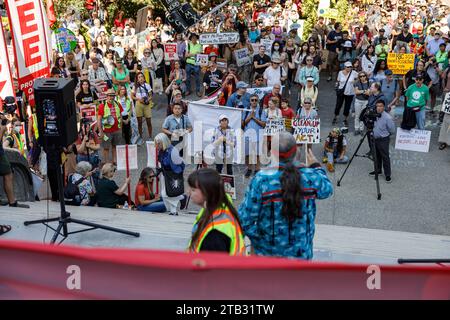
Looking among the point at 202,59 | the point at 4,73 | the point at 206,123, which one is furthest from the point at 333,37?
the point at 4,73

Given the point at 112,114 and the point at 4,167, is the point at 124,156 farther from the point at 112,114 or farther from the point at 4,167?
the point at 112,114

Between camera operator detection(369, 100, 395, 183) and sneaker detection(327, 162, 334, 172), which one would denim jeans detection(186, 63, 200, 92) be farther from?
camera operator detection(369, 100, 395, 183)

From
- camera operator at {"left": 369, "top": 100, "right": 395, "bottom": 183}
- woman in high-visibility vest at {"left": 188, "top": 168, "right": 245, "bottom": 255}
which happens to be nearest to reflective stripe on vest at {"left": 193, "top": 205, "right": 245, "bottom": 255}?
woman in high-visibility vest at {"left": 188, "top": 168, "right": 245, "bottom": 255}

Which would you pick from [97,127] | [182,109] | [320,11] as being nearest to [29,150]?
[97,127]

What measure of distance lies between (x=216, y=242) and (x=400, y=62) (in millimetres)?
11546

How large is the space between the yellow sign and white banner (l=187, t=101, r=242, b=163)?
5.00 metres

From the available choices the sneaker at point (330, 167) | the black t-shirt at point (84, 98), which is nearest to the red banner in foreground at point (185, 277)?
the sneaker at point (330, 167)

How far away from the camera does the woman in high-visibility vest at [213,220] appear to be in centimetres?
347

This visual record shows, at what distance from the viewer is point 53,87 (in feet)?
18.9

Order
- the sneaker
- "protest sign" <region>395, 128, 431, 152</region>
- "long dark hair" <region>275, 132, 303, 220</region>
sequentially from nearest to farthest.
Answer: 1. "long dark hair" <region>275, 132, 303, 220</region>
2. "protest sign" <region>395, 128, 431, 152</region>
3. the sneaker

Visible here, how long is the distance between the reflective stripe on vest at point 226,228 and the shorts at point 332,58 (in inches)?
546

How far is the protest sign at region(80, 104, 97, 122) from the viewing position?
10.7m

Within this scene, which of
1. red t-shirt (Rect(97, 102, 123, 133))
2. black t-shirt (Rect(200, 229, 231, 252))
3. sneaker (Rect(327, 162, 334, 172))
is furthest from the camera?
sneaker (Rect(327, 162, 334, 172))

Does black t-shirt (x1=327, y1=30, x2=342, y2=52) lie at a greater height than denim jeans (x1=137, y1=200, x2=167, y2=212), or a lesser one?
greater
